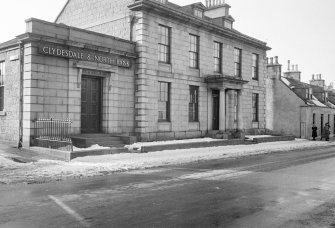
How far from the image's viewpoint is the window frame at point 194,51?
24.8 metres

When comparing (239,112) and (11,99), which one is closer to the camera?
(11,99)

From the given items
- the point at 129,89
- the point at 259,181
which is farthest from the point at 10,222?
the point at 129,89

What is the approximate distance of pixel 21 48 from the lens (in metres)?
16.6

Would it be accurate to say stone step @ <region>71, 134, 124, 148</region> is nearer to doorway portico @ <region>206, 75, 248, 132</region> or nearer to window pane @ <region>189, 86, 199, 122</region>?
window pane @ <region>189, 86, 199, 122</region>

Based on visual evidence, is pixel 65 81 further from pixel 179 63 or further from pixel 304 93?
pixel 304 93

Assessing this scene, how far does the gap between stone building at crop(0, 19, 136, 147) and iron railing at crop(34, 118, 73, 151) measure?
30 centimetres

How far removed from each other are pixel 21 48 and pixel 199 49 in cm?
1255

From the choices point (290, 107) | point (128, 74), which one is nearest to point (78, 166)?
point (128, 74)

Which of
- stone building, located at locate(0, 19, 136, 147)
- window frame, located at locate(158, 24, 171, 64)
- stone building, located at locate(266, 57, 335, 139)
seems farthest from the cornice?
stone building, located at locate(266, 57, 335, 139)

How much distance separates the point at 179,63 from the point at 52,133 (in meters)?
10.1

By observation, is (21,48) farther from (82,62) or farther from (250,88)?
(250,88)

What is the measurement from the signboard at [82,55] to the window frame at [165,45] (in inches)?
107

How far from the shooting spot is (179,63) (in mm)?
23609

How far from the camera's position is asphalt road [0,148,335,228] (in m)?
6.00
